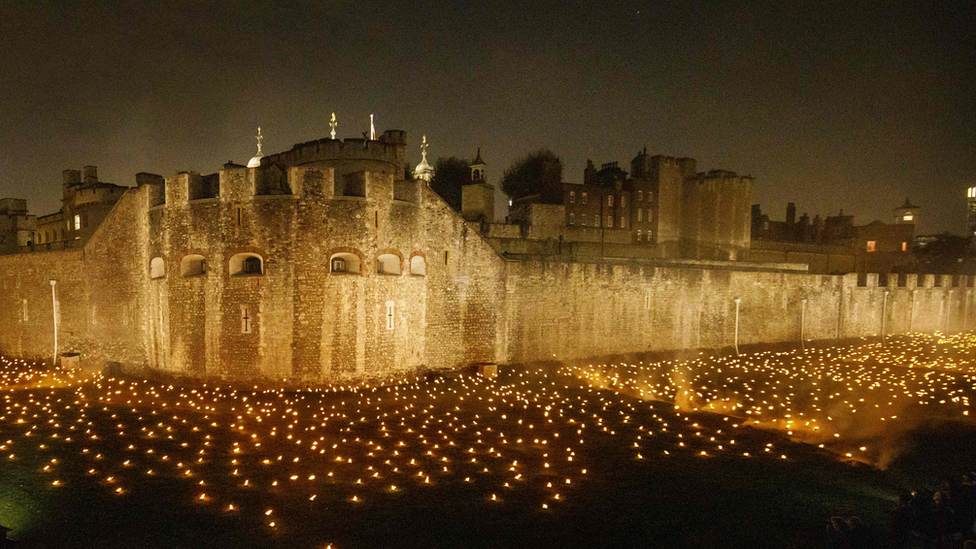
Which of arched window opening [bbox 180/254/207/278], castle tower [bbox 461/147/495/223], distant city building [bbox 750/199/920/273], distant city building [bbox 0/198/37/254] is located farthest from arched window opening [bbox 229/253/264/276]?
distant city building [bbox 750/199/920/273]

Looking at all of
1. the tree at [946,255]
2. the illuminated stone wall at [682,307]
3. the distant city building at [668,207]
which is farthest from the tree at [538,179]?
the tree at [946,255]

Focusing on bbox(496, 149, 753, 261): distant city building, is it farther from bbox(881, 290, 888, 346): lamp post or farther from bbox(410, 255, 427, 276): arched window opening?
bbox(410, 255, 427, 276): arched window opening

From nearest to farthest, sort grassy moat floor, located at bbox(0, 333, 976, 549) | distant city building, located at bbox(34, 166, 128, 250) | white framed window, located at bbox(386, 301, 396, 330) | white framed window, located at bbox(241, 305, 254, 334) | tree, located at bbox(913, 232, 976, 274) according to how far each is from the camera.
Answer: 1. grassy moat floor, located at bbox(0, 333, 976, 549)
2. white framed window, located at bbox(241, 305, 254, 334)
3. white framed window, located at bbox(386, 301, 396, 330)
4. distant city building, located at bbox(34, 166, 128, 250)
5. tree, located at bbox(913, 232, 976, 274)

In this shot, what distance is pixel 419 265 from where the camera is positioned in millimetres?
16719

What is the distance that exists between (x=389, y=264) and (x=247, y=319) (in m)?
4.46

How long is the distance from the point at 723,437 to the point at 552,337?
29.1ft

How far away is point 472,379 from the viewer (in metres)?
16.7

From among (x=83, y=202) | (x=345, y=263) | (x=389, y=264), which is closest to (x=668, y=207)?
(x=389, y=264)

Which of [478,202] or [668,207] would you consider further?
[668,207]

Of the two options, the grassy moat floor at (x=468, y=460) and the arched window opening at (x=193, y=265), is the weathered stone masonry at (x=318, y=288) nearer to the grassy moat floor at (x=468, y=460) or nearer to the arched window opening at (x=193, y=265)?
the arched window opening at (x=193, y=265)

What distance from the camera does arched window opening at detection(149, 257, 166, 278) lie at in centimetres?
1627

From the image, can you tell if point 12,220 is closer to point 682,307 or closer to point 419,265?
point 419,265

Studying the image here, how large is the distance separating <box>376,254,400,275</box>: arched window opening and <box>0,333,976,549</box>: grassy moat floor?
11.9ft

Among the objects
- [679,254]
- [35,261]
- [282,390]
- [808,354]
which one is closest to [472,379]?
[282,390]
